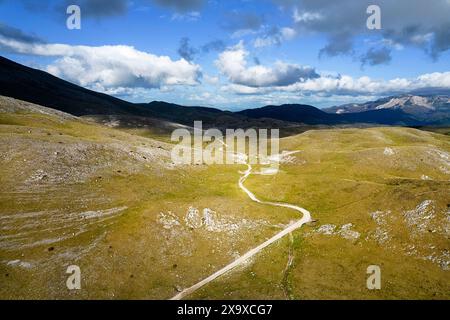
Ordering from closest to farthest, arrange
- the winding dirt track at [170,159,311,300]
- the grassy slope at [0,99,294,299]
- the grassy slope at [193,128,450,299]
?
1. the grassy slope at [193,128,450,299]
2. the winding dirt track at [170,159,311,300]
3. the grassy slope at [0,99,294,299]

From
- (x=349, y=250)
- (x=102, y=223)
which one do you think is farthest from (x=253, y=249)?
(x=102, y=223)

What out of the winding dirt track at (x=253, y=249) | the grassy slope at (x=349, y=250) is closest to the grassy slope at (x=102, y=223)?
the winding dirt track at (x=253, y=249)

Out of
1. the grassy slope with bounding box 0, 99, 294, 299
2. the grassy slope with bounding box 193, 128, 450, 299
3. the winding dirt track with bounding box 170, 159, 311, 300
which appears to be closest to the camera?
the grassy slope with bounding box 193, 128, 450, 299

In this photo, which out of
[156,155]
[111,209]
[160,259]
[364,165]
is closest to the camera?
[160,259]

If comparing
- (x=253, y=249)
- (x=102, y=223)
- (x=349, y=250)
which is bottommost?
(x=253, y=249)

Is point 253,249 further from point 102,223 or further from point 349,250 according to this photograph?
point 102,223

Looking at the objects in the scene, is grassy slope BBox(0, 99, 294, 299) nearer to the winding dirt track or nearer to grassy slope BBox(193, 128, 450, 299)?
the winding dirt track

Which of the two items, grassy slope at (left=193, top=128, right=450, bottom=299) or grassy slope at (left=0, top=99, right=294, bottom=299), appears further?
grassy slope at (left=0, top=99, right=294, bottom=299)

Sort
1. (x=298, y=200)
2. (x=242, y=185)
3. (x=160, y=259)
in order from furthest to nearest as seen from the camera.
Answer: (x=242, y=185) → (x=298, y=200) → (x=160, y=259)

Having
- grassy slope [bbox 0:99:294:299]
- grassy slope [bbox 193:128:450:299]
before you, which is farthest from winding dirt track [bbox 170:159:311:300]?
grassy slope [bbox 0:99:294:299]
